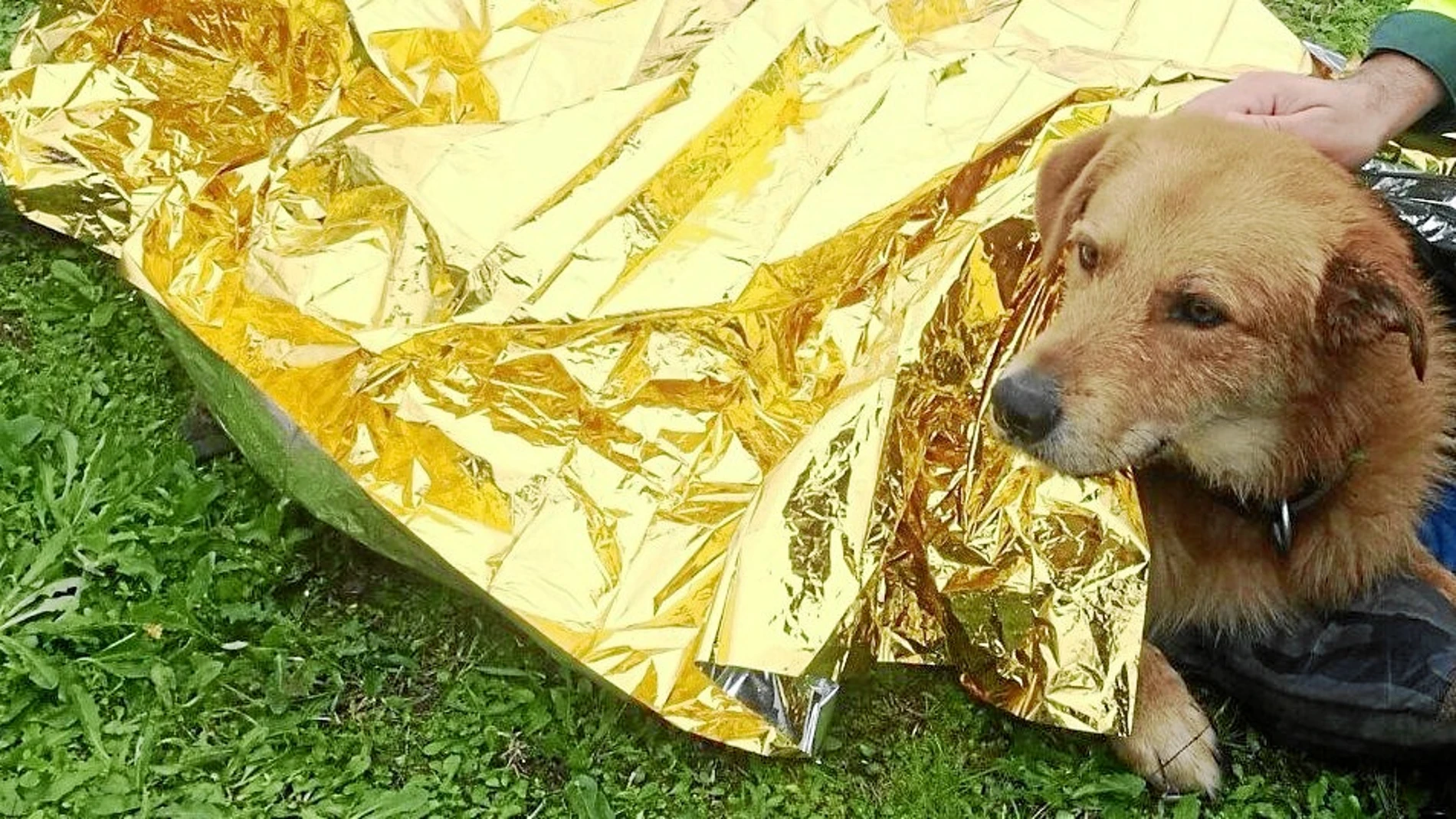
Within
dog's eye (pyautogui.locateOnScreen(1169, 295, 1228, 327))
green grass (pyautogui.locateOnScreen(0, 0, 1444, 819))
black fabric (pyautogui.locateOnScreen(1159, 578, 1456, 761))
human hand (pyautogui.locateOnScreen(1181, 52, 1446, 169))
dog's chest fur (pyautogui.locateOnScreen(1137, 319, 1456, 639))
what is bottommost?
green grass (pyautogui.locateOnScreen(0, 0, 1444, 819))

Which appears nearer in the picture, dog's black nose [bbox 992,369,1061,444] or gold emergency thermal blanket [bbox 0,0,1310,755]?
dog's black nose [bbox 992,369,1061,444]

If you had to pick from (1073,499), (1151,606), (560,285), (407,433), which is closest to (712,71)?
(560,285)

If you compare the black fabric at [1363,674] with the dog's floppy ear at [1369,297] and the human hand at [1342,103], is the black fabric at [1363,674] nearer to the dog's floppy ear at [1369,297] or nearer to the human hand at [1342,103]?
the dog's floppy ear at [1369,297]

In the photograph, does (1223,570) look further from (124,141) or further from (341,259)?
(124,141)

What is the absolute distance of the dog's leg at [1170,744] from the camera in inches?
100

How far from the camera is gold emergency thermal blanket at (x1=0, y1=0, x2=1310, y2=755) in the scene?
8.29 ft

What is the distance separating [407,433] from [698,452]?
0.61 meters

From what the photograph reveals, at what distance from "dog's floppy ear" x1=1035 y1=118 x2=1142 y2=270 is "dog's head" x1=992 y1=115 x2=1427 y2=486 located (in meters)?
0.14

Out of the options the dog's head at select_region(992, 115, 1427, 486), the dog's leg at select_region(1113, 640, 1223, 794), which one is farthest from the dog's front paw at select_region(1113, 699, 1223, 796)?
the dog's head at select_region(992, 115, 1427, 486)

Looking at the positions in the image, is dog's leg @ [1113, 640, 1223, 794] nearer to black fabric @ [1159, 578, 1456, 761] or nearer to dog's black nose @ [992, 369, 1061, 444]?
black fabric @ [1159, 578, 1456, 761]

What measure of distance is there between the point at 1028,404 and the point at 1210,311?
365 millimetres

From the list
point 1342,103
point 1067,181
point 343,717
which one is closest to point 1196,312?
point 1067,181

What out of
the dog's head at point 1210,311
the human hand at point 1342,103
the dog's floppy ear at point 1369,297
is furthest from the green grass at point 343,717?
the human hand at point 1342,103

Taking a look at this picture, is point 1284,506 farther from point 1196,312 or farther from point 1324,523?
point 1196,312
